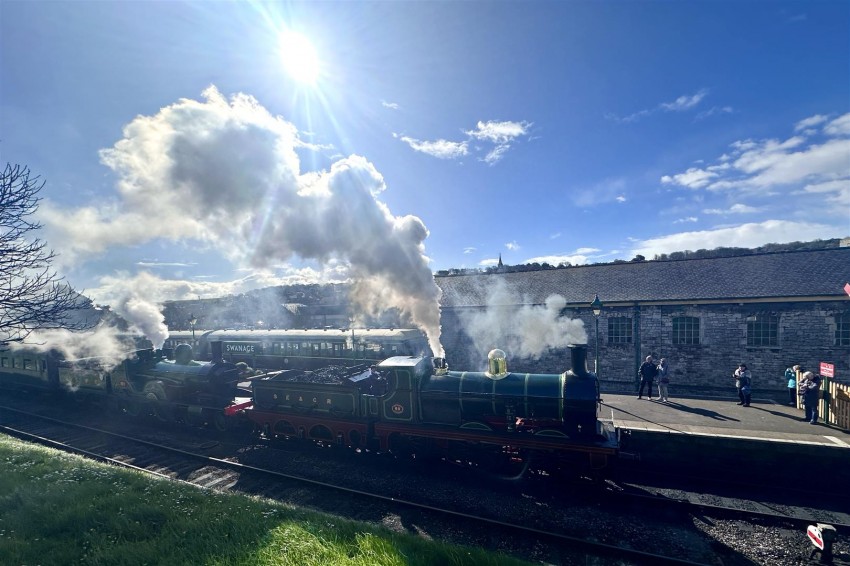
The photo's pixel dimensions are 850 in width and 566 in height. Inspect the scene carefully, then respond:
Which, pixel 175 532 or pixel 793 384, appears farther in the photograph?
pixel 793 384

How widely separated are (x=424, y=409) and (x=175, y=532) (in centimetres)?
541

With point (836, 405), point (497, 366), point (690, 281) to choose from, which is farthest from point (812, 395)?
point (497, 366)

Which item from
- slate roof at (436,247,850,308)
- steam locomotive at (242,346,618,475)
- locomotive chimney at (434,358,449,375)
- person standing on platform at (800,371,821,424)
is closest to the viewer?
steam locomotive at (242,346,618,475)

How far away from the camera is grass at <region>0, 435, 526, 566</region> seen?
4.88 metres

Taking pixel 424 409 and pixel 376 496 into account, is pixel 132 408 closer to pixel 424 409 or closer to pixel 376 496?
pixel 376 496

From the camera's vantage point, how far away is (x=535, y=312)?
20.9m

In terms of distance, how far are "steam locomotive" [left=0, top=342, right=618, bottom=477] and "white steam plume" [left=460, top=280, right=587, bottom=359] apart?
34.7 ft

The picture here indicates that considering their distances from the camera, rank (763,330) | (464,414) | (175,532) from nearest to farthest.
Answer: (175,532), (464,414), (763,330)

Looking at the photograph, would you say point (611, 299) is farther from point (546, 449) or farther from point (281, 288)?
point (281, 288)

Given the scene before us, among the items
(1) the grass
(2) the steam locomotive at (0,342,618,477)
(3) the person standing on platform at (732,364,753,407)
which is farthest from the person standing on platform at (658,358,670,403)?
(1) the grass

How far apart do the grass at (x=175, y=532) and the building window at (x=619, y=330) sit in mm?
16319

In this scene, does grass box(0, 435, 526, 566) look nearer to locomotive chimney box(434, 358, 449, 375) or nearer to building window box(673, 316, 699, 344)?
locomotive chimney box(434, 358, 449, 375)

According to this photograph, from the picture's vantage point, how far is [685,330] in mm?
→ 17891

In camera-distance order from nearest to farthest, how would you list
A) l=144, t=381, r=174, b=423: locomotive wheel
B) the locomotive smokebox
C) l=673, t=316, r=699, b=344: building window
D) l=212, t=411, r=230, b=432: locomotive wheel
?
the locomotive smokebox → l=212, t=411, r=230, b=432: locomotive wheel → l=144, t=381, r=174, b=423: locomotive wheel → l=673, t=316, r=699, b=344: building window
